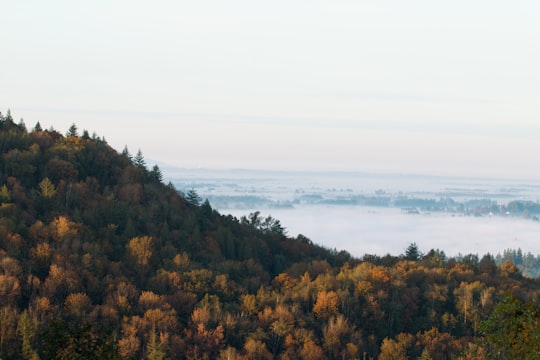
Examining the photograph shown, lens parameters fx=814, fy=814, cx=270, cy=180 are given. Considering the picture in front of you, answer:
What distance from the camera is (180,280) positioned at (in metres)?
144

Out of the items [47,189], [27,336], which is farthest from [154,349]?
[47,189]

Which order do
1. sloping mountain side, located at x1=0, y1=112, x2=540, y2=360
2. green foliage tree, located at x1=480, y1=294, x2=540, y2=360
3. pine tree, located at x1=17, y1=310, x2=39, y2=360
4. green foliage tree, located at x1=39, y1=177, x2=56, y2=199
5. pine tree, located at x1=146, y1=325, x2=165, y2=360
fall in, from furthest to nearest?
1. green foliage tree, located at x1=39, y1=177, x2=56, y2=199
2. sloping mountain side, located at x1=0, y1=112, x2=540, y2=360
3. pine tree, located at x1=146, y1=325, x2=165, y2=360
4. pine tree, located at x1=17, y1=310, x2=39, y2=360
5. green foliage tree, located at x1=480, y1=294, x2=540, y2=360

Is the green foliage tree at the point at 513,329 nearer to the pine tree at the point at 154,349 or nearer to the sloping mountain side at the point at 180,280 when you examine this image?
the sloping mountain side at the point at 180,280

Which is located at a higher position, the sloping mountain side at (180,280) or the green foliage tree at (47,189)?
the green foliage tree at (47,189)

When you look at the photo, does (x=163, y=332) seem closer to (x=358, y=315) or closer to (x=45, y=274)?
(x=45, y=274)

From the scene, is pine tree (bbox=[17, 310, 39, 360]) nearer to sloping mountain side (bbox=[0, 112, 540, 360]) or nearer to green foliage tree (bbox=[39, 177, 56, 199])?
sloping mountain side (bbox=[0, 112, 540, 360])

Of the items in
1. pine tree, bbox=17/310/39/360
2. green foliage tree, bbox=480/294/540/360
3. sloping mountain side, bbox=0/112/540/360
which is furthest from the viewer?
sloping mountain side, bbox=0/112/540/360

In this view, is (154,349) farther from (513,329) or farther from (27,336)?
(513,329)

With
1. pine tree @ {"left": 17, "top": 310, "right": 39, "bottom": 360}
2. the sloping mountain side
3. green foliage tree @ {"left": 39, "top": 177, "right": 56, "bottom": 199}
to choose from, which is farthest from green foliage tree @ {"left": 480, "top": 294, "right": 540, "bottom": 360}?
green foliage tree @ {"left": 39, "top": 177, "right": 56, "bottom": 199}

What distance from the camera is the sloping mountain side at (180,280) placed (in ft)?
400

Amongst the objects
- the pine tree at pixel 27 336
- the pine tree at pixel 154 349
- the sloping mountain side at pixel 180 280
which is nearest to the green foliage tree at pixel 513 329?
the sloping mountain side at pixel 180 280

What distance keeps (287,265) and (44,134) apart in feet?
203

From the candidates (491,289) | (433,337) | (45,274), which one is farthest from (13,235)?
(491,289)

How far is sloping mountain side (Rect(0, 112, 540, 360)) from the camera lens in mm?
121812
